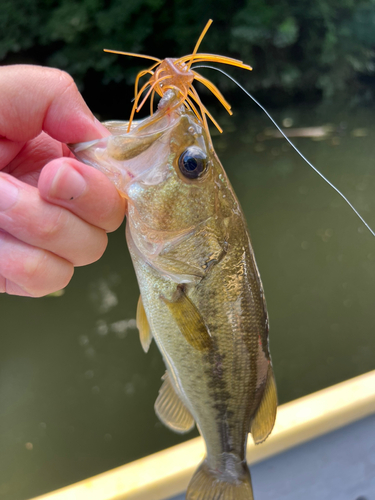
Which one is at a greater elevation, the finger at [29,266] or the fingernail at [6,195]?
the fingernail at [6,195]

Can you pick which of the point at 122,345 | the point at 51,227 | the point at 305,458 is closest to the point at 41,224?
the point at 51,227

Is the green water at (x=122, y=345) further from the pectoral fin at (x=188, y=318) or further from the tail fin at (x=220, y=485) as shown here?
the pectoral fin at (x=188, y=318)

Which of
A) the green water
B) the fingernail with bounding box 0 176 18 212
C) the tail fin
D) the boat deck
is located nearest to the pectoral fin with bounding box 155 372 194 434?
the tail fin

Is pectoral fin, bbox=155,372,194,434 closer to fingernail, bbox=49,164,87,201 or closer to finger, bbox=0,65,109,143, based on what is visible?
fingernail, bbox=49,164,87,201

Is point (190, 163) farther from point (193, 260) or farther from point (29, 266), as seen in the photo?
point (29, 266)

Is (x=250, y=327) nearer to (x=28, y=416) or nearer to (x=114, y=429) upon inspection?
(x=114, y=429)

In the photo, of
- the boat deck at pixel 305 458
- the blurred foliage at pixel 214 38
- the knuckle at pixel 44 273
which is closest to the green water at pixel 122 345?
the boat deck at pixel 305 458
